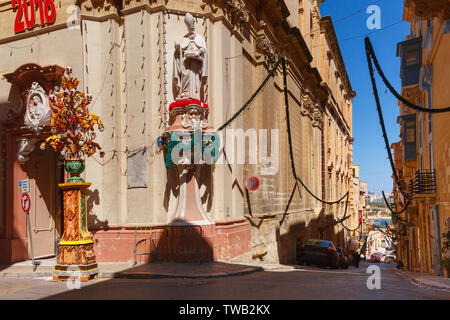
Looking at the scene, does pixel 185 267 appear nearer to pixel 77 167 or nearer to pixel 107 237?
pixel 107 237

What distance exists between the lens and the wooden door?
14.3m

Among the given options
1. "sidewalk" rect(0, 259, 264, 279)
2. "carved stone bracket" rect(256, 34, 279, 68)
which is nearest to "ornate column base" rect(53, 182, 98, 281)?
"sidewalk" rect(0, 259, 264, 279)

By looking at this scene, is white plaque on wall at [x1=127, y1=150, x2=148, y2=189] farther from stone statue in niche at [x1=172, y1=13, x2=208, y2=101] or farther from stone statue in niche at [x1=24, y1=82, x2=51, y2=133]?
stone statue in niche at [x1=24, y1=82, x2=51, y2=133]

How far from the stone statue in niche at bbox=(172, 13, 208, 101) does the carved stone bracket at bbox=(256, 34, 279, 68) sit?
522cm

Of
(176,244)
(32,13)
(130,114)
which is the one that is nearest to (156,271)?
(176,244)

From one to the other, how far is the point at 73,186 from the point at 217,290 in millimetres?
4513

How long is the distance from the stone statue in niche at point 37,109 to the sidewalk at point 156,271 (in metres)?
4.25

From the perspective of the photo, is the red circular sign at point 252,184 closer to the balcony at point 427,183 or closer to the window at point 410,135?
the balcony at point 427,183

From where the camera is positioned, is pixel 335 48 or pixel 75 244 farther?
pixel 335 48

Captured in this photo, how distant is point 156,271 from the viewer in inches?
409

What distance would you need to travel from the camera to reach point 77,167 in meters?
10.6

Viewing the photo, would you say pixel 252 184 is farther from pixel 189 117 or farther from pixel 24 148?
pixel 24 148
